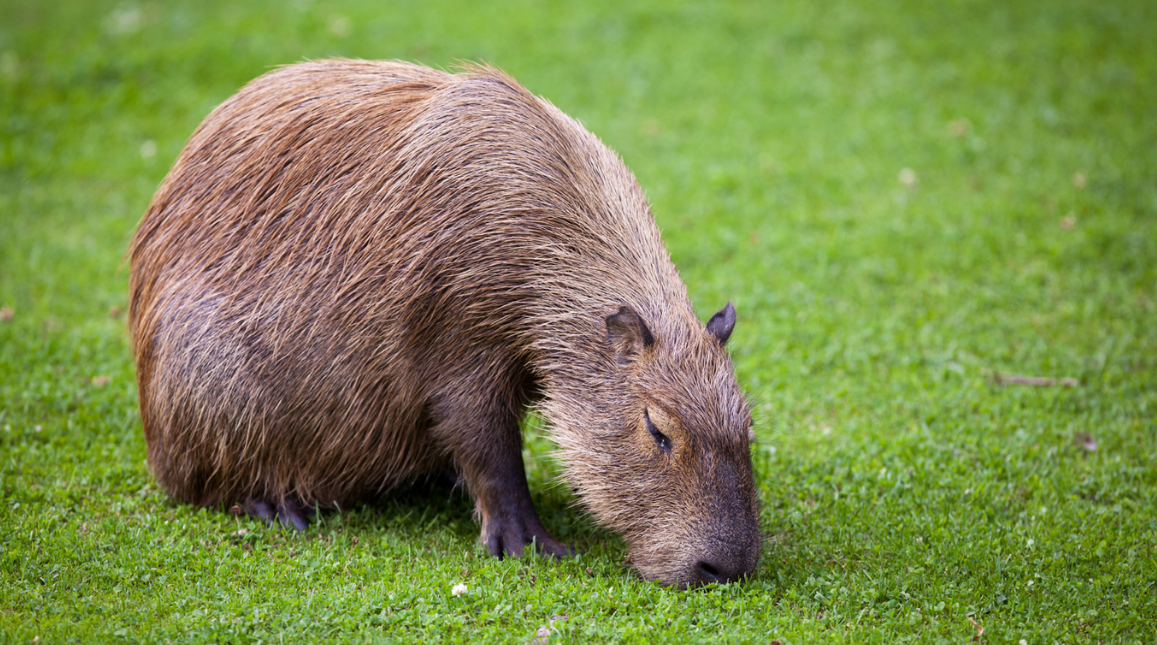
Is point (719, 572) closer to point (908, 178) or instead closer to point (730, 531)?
point (730, 531)

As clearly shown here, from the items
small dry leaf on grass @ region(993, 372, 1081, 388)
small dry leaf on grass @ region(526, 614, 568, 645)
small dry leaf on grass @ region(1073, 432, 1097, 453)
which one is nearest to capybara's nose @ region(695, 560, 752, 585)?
small dry leaf on grass @ region(526, 614, 568, 645)

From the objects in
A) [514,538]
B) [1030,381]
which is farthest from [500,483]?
[1030,381]

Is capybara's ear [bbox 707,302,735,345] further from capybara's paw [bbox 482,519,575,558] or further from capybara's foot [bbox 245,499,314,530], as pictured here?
capybara's foot [bbox 245,499,314,530]

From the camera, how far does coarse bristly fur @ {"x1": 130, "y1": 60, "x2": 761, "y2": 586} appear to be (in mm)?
4023

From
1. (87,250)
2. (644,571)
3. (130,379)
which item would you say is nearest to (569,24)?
(87,250)

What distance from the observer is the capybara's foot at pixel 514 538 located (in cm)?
435

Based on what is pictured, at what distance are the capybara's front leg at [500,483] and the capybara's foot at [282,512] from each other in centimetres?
85

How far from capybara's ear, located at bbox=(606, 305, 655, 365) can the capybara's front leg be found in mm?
621

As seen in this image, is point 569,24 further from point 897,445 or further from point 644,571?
point 644,571

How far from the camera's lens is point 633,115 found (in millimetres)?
9531

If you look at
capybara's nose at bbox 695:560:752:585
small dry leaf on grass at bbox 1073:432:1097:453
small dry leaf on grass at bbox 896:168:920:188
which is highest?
small dry leaf on grass at bbox 896:168:920:188

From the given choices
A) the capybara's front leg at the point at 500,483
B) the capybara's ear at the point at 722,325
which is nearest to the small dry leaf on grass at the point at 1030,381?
the capybara's ear at the point at 722,325

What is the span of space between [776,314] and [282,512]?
358 centimetres

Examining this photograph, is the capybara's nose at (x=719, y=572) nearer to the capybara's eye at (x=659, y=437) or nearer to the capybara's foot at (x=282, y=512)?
the capybara's eye at (x=659, y=437)
